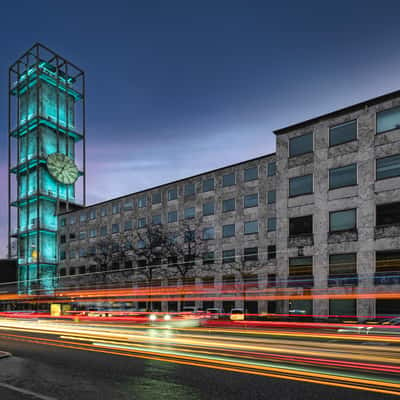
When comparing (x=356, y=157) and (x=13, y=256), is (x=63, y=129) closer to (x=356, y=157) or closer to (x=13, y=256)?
(x=13, y=256)

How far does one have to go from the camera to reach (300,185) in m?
40.8

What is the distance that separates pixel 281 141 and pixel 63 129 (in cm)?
5569

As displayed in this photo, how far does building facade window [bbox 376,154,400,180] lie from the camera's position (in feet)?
115

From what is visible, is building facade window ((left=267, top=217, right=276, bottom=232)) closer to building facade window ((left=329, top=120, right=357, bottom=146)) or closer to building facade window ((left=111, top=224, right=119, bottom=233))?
building facade window ((left=329, top=120, right=357, bottom=146))

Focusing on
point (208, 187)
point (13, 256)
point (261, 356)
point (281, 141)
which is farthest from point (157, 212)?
point (261, 356)

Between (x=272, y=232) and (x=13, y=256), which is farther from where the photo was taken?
(x=13, y=256)

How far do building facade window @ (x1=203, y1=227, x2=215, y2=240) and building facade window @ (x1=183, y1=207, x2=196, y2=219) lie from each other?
3041 mm

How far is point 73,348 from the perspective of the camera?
1548 cm

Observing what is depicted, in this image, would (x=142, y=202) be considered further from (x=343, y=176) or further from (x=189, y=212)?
(x=343, y=176)

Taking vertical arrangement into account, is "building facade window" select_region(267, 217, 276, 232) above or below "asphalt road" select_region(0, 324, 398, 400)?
above

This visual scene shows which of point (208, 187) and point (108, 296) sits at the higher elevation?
point (208, 187)

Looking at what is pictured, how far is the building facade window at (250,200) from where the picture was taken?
50603 millimetres

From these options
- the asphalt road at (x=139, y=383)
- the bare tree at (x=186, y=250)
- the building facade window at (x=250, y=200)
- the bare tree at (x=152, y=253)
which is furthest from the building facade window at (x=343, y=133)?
the asphalt road at (x=139, y=383)

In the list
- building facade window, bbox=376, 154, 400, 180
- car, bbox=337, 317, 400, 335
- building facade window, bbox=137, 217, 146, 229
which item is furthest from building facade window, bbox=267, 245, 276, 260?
car, bbox=337, 317, 400, 335
